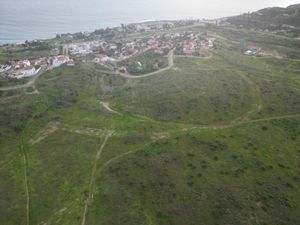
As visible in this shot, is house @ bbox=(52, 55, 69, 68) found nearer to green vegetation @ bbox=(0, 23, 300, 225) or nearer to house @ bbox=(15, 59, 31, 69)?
house @ bbox=(15, 59, 31, 69)

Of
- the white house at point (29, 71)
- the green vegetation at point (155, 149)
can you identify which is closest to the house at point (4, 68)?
the white house at point (29, 71)

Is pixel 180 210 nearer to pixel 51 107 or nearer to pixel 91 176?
pixel 91 176

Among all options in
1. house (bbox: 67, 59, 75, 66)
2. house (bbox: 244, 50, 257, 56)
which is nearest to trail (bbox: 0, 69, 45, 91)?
house (bbox: 67, 59, 75, 66)

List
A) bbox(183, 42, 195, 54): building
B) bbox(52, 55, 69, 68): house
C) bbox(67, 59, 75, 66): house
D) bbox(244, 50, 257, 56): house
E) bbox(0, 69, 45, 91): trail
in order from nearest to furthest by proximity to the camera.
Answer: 1. bbox(0, 69, 45, 91): trail
2. bbox(67, 59, 75, 66): house
3. bbox(52, 55, 69, 68): house
4. bbox(244, 50, 257, 56): house
5. bbox(183, 42, 195, 54): building

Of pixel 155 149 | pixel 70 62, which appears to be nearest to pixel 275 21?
pixel 70 62

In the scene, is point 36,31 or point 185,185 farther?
point 36,31

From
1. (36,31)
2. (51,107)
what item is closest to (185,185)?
(51,107)

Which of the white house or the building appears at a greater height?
the white house

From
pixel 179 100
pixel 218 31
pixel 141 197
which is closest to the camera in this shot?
pixel 141 197
